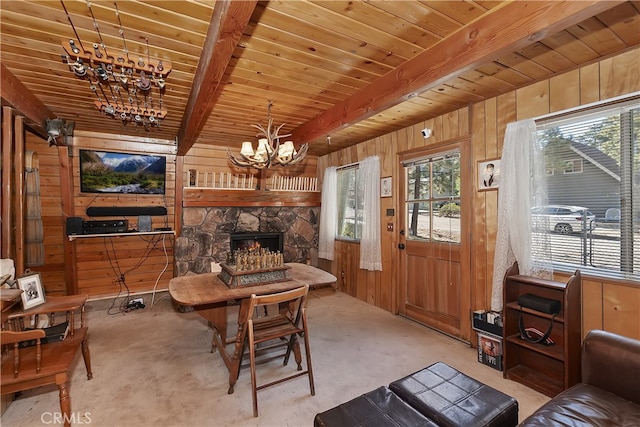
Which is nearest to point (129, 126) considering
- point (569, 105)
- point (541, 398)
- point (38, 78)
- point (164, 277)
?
point (38, 78)

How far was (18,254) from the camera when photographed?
2.63 metres

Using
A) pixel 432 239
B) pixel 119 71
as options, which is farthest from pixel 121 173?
pixel 432 239

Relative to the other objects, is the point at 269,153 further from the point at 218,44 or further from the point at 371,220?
the point at 371,220

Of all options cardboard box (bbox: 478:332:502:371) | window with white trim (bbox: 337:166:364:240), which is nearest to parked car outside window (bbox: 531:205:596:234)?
cardboard box (bbox: 478:332:502:371)

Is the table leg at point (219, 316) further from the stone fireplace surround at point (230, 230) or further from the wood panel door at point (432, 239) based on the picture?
the wood panel door at point (432, 239)

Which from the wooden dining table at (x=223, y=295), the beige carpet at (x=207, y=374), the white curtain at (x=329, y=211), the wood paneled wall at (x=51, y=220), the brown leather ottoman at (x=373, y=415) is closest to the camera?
the brown leather ottoman at (x=373, y=415)

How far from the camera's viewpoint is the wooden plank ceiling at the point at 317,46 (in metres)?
1.59

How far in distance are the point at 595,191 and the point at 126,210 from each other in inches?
207

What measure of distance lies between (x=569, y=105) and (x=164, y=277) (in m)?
5.32

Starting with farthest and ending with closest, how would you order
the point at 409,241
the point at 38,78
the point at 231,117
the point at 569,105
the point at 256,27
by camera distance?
the point at 409,241 → the point at 231,117 → the point at 38,78 → the point at 569,105 → the point at 256,27

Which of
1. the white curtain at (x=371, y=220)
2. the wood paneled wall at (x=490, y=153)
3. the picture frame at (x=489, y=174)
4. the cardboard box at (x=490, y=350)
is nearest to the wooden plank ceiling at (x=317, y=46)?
the wood paneled wall at (x=490, y=153)

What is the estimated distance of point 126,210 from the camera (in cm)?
416

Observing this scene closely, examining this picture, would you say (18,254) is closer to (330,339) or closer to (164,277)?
Answer: (164,277)

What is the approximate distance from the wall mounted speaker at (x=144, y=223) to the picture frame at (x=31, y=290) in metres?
2.09
